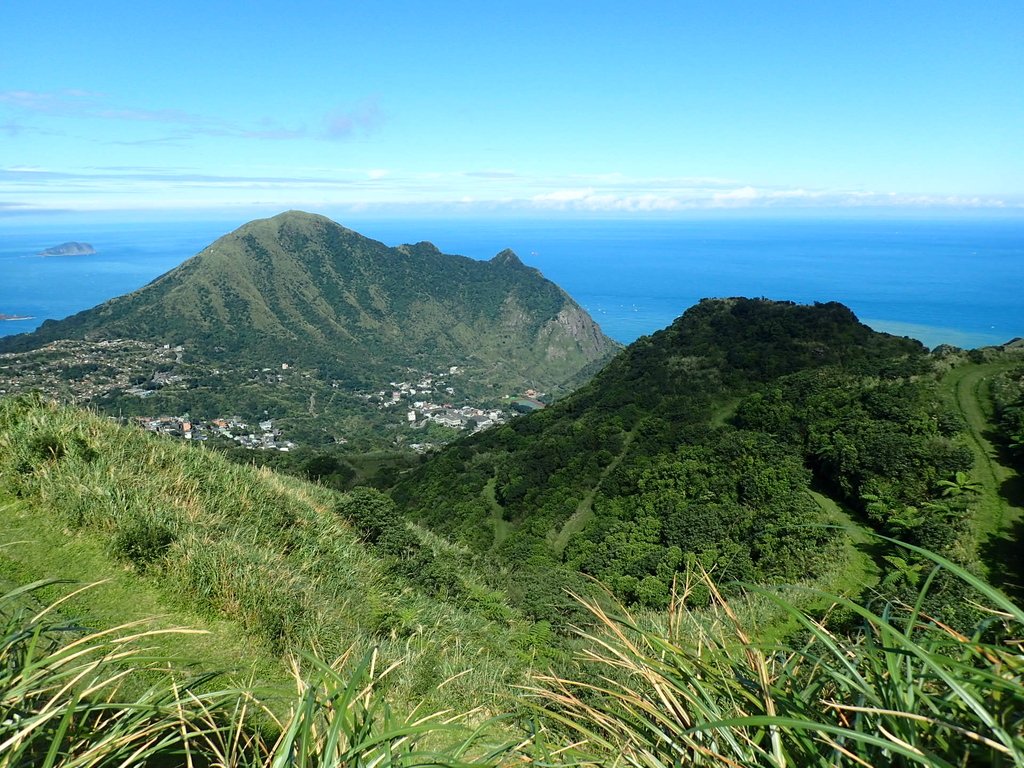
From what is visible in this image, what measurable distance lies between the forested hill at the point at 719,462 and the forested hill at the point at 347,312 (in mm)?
98079

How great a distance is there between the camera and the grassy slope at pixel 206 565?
347cm

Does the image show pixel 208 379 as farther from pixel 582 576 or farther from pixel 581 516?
pixel 582 576

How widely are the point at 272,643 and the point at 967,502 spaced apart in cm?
1952

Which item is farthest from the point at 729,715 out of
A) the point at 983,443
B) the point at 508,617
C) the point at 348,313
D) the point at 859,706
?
the point at 348,313

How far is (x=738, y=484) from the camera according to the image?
76.4ft

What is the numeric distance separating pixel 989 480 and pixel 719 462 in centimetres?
1011

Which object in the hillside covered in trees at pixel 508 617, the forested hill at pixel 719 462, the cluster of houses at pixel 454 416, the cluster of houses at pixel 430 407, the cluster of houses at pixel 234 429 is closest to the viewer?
the hillside covered in trees at pixel 508 617

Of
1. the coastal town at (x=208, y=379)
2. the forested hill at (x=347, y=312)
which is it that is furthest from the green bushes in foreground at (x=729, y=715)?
the forested hill at (x=347, y=312)

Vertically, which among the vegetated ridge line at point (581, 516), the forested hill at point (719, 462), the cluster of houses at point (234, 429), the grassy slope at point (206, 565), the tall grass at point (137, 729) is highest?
the tall grass at point (137, 729)

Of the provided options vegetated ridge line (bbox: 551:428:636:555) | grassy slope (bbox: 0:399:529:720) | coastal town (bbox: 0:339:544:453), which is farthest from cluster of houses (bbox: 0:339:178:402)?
grassy slope (bbox: 0:399:529:720)

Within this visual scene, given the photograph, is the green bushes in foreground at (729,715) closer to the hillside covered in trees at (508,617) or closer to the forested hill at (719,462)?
the hillside covered in trees at (508,617)

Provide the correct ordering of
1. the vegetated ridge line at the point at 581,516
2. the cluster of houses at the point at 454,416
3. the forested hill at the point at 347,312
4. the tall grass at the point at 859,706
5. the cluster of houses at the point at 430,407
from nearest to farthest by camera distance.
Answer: the tall grass at the point at 859,706 < the vegetated ridge line at the point at 581,516 < the cluster of houses at the point at 454,416 < the cluster of houses at the point at 430,407 < the forested hill at the point at 347,312

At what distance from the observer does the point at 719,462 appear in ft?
83.4

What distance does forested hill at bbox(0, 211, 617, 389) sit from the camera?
13475 cm
